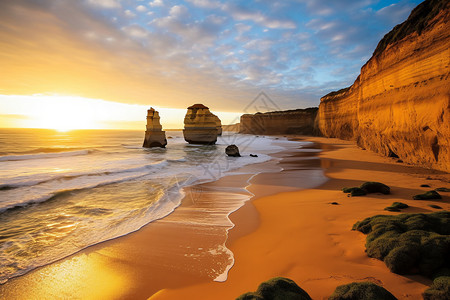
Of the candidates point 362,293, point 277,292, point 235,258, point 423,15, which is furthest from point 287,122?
point 277,292

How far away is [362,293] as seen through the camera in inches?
93.2

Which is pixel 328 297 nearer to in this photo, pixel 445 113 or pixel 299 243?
pixel 299 243

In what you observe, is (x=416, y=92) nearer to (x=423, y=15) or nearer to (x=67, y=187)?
(x=423, y=15)

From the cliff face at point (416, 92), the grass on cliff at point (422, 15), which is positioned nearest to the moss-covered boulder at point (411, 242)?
the cliff face at point (416, 92)

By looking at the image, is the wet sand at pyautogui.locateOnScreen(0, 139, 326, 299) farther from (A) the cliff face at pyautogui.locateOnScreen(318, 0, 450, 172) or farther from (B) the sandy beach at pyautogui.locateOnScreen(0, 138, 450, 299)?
(A) the cliff face at pyautogui.locateOnScreen(318, 0, 450, 172)

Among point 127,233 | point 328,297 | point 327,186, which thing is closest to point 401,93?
point 327,186

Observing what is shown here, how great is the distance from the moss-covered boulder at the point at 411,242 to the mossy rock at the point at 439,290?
39cm

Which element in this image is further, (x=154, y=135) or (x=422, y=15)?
(x=154, y=135)

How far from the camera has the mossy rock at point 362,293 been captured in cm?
232

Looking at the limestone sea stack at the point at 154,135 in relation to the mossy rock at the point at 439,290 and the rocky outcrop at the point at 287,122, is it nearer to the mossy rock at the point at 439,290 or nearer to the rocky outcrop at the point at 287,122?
the mossy rock at the point at 439,290

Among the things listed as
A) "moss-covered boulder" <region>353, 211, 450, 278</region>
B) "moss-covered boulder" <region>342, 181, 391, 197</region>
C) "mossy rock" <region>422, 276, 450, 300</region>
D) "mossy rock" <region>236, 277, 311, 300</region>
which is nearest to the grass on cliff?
"moss-covered boulder" <region>342, 181, 391, 197</region>

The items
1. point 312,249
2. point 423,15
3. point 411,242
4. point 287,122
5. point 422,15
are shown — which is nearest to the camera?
point 411,242

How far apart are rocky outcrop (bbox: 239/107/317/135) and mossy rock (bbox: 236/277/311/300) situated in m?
69.0

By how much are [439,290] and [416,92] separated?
1191 cm
